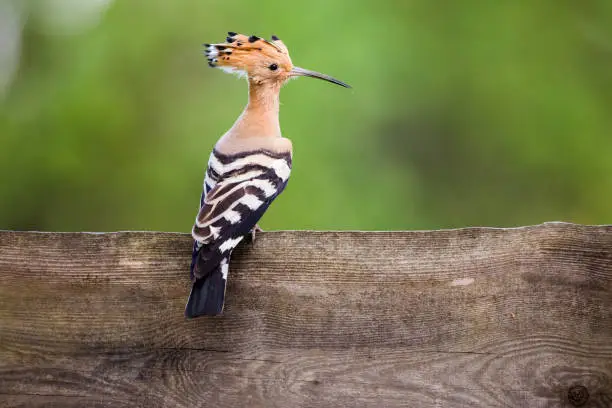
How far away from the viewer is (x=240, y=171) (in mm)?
2047

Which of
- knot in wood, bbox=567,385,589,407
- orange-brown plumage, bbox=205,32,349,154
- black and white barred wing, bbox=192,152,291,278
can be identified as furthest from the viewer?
orange-brown plumage, bbox=205,32,349,154

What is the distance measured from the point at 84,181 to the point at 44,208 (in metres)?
0.29

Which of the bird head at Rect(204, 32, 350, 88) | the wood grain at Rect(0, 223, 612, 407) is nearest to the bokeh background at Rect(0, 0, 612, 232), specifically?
the bird head at Rect(204, 32, 350, 88)

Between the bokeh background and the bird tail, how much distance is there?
7.78 ft

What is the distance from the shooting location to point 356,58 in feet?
13.8

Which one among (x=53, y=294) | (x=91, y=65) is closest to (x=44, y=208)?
(x=91, y=65)

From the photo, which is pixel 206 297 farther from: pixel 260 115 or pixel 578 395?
pixel 260 115

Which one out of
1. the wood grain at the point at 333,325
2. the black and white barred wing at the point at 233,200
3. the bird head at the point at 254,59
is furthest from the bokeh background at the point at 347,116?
the wood grain at the point at 333,325

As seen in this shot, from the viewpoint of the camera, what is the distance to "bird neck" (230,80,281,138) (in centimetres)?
228

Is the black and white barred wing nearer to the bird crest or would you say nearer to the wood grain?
the wood grain

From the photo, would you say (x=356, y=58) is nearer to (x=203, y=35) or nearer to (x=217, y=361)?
(x=203, y=35)

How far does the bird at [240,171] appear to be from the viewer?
5.38 feet

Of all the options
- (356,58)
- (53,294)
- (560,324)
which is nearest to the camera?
(560,324)

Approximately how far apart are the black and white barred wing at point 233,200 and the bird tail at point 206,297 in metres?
0.02
